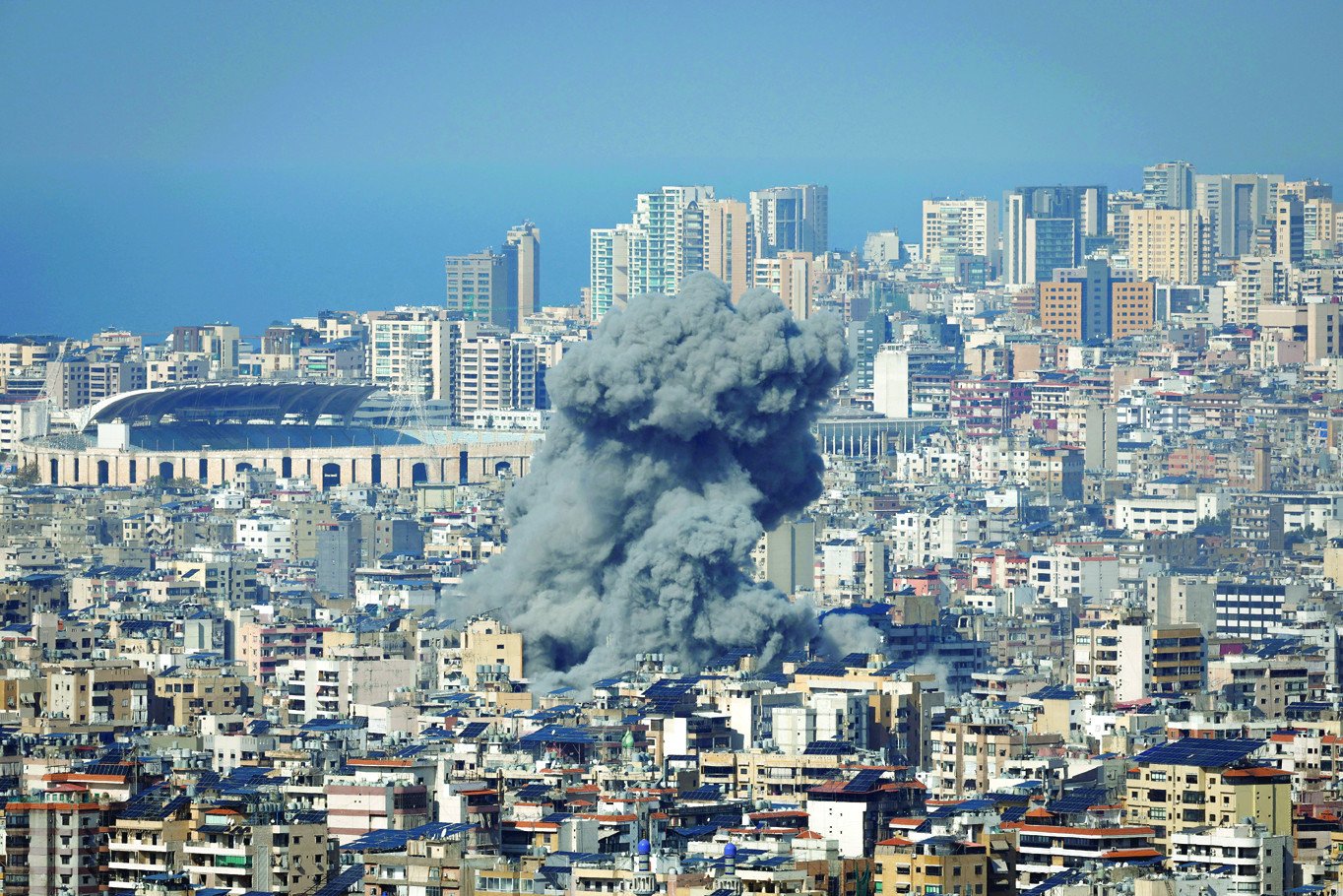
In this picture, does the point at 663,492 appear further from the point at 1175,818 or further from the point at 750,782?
the point at 1175,818

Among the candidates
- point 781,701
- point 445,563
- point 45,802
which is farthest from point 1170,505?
point 45,802

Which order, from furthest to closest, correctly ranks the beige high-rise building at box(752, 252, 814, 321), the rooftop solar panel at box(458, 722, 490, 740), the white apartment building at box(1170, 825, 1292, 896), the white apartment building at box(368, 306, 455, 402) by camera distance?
the beige high-rise building at box(752, 252, 814, 321) < the white apartment building at box(368, 306, 455, 402) < the rooftop solar panel at box(458, 722, 490, 740) < the white apartment building at box(1170, 825, 1292, 896)

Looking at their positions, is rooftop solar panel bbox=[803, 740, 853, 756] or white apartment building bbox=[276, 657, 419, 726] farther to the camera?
white apartment building bbox=[276, 657, 419, 726]

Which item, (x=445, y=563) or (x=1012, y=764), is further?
(x=445, y=563)

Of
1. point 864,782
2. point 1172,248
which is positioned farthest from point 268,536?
point 1172,248

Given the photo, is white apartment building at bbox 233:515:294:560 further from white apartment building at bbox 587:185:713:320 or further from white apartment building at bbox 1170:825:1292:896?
white apartment building at bbox 587:185:713:320

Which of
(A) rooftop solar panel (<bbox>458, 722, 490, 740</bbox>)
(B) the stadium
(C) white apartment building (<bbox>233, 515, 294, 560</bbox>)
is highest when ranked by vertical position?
(B) the stadium

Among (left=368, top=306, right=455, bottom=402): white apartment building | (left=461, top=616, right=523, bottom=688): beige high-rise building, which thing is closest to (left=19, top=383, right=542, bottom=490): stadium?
(left=368, top=306, right=455, bottom=402): white apartment building

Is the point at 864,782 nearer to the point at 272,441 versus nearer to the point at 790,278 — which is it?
the point at 272,441
